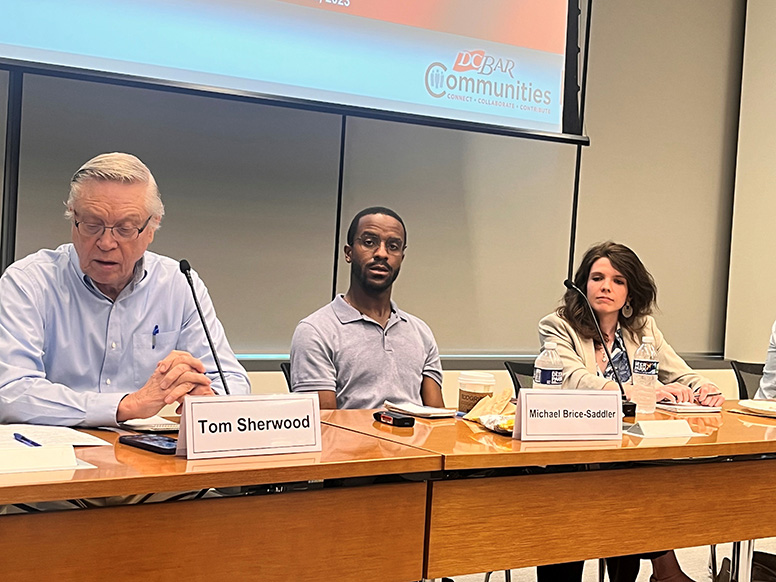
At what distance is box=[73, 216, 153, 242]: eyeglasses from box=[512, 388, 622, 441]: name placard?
3.05 feet

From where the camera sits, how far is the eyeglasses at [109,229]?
1.92 meters

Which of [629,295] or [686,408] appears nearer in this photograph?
[686,408]

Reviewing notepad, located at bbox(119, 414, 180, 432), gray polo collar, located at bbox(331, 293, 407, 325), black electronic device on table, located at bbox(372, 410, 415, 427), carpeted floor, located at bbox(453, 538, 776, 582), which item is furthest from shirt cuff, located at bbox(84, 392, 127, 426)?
→ carpeted floor, located at bbox(453, 538, 776, 582)

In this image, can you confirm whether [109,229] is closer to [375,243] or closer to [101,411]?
[101,411]

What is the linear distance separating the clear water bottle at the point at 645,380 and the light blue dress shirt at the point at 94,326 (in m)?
1.07

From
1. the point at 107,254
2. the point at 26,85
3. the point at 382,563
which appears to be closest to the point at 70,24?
the point at 26,85

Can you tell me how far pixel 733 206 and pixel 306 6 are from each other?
10.1 feet

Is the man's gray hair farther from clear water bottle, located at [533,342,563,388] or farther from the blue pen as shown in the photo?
clear water bottle, located at [533,342,563,388]

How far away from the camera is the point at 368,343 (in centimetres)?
248

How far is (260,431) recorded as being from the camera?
144 centimetres

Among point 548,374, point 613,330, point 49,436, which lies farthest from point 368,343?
point 49,436

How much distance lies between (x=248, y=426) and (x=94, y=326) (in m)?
0.71

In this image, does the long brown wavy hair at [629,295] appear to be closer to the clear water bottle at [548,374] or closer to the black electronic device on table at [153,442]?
the clear water bottle at [548,374]

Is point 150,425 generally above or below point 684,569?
above
